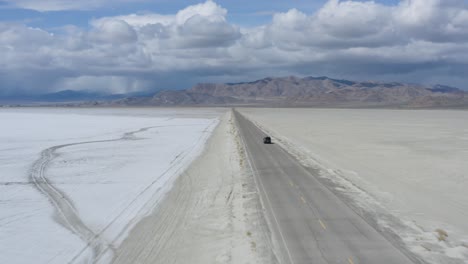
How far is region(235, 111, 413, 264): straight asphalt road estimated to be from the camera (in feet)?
54.5

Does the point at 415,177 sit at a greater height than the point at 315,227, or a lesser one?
lesser

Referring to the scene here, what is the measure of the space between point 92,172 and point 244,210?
18367 millimetres

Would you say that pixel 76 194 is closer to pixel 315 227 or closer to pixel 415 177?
pixel 315 227

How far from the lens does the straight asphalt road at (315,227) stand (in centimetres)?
1661

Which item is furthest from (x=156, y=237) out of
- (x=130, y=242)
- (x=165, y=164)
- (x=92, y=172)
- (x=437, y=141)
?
(x=437, y=141)

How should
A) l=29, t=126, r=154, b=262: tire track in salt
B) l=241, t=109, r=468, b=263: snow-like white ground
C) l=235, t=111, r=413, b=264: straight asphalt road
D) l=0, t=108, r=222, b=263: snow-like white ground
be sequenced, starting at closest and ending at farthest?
l=235, t=111, r=413, b=264: straight asphalt road
l=29, t=126, r=154, b=262: tire track in salt
l=0, t=108, r=222, b=263: snow-like white ground
l=241, t=109, r=468, b=263: snow-like white ground

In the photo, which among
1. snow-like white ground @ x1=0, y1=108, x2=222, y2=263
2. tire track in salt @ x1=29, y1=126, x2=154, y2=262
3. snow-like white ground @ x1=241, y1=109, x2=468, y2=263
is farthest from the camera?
snow-like white ground @ x1=241, y1=109, x2=468, y2=263

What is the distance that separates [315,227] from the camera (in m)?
20.1

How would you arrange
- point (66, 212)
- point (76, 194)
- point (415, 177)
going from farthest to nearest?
point (415, 177) < point (76, 194) < point (66, 212)

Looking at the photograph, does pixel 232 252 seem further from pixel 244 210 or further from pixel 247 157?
pixel 247 157

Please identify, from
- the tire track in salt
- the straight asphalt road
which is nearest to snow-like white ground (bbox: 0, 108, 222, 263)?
the tire track in salt

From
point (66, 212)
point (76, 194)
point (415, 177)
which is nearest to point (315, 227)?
point (66, 212)

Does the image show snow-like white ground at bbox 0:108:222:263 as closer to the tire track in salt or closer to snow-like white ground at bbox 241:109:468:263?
the tire track in salt

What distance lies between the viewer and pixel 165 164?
42562 mm
